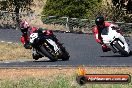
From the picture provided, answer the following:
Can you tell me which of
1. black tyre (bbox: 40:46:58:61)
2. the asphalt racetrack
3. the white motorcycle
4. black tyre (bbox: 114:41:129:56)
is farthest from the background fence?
black tyre (bbox: 40:46:58:61)

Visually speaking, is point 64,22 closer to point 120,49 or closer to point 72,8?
point 72,8

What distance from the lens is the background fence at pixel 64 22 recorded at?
42906 mm

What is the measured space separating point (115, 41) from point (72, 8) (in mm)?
26547

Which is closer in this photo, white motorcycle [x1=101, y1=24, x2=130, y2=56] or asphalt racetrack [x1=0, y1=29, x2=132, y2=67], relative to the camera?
asphalt racetrack [x1=0, y1=29, x2=132, y2=67]

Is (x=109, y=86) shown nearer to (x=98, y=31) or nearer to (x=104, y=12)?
(x=98, y=31)

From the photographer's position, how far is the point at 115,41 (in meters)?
22.2

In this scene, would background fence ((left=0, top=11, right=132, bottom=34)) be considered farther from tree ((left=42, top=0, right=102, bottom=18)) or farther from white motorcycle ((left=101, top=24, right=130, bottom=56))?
white motorcycle ((left=101, top=24, right=130, bottom=56))

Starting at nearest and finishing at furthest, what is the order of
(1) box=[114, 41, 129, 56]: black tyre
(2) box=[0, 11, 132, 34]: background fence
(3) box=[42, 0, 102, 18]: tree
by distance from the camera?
(1) box=[114, 41, 129, 56]: black tyre, (2) box=[0, 11, 132, 34]: background fence, (3) box=[42, 0, 102, 18]: tree

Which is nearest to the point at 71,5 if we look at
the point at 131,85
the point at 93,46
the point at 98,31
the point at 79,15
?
the point at 79,15

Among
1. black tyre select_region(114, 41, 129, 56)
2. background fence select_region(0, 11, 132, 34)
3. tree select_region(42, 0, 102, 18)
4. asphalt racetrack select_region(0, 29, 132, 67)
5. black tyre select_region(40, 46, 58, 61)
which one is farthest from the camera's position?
tree select_region(42, 0, 102, 18)

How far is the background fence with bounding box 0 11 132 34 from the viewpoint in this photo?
1689 inches

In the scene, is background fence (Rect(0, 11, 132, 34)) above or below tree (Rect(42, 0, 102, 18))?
below

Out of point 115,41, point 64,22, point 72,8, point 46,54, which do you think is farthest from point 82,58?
point 72,8

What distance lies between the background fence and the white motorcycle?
64.1 feet
